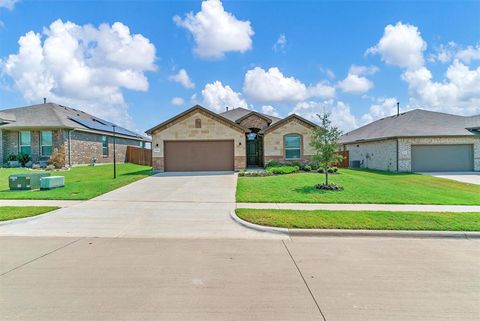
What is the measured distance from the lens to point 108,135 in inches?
1164

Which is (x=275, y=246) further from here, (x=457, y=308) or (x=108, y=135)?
(x=108, y=135)

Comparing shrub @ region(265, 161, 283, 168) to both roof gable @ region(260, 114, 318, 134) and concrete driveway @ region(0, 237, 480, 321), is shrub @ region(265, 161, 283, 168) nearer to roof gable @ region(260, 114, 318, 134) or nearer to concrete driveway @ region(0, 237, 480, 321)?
roof gable @ region(260, 114, 318, 134)

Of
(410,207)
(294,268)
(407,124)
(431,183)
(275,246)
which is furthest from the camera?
(407,124)

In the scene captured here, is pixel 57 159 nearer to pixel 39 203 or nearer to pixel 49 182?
pixel 49 182

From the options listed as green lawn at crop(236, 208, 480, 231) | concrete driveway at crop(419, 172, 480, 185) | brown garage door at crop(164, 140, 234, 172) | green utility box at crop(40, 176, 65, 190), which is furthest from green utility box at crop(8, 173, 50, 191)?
concrete driveway at crop(419, 172, 480, 185)

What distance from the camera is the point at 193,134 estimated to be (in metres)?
19.8

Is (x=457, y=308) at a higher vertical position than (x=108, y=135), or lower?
lower

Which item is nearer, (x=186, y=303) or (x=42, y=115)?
(x=186, y=303)

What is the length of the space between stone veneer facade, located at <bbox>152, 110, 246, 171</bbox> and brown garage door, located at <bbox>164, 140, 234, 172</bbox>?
1.26 feet

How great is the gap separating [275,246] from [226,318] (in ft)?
9.06

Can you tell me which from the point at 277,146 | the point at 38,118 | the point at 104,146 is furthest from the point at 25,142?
the point at 277,146

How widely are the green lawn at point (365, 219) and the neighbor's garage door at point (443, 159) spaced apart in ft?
51.2

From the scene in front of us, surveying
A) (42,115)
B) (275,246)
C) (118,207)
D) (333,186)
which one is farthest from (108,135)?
(275,246)

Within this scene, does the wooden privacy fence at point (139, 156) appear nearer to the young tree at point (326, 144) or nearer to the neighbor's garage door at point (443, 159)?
the young tree at point (326, 144)
